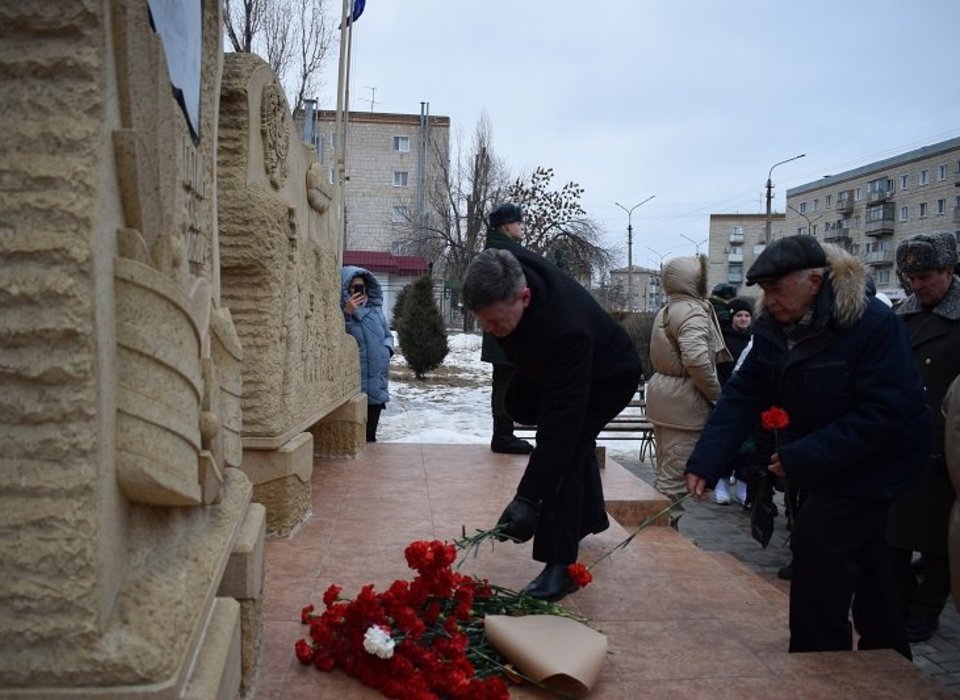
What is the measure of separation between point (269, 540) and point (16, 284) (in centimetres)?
280

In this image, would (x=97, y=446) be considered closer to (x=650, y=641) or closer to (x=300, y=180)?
(x=650, y=641)

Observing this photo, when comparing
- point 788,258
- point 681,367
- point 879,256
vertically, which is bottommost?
point 681,367

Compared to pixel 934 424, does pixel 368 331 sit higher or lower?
higher

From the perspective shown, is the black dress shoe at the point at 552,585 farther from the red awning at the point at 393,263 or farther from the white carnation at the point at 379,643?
the red awning at the point at 393,263

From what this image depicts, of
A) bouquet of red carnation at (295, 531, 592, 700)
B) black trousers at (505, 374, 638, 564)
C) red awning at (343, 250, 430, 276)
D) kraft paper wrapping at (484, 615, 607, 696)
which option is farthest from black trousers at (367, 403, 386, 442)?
red awning at (343, 250, 430, 276)

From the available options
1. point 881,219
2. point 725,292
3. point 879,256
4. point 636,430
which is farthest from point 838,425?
point 879,256

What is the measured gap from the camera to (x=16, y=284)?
1.32 metres

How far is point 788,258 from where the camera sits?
2836 millimetres

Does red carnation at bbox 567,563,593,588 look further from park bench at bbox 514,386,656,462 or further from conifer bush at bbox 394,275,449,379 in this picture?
conifer bush at bbox 394,275,449,379

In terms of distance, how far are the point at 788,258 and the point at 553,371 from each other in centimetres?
92

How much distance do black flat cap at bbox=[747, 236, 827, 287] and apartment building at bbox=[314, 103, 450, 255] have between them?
114 feet

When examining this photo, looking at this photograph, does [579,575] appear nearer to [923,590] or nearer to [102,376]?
[102,376]

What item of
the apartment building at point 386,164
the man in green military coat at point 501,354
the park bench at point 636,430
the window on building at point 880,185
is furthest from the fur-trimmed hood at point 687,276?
the window on building at point 880,185

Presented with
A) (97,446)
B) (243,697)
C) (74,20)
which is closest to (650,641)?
(243,697)
